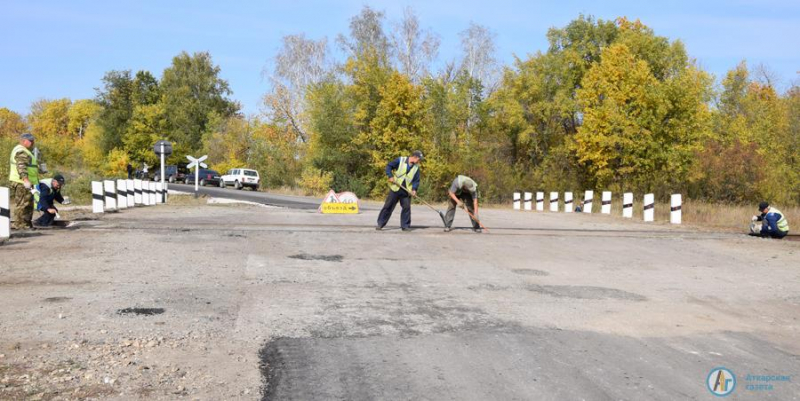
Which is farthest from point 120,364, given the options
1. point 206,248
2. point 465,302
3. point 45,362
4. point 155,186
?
point 155,186

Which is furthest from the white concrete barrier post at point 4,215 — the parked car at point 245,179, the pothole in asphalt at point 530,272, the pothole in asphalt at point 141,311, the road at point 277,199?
the parked car at point 245,179

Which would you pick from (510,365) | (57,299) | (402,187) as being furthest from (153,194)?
(510,365)

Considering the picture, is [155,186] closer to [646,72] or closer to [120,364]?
[120,364]

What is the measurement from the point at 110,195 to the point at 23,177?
7535 mm

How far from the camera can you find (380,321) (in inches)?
254

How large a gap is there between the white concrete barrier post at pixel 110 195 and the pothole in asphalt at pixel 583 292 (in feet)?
48.3

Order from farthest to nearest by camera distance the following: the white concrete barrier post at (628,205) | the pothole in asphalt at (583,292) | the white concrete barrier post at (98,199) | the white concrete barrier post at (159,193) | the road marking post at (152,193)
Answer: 1. the white concrete barrier post at (159,193)
2. the road marking post at (152,193)
3. the white concrete barrier post at (628,205)
4. the white concrete barrier post at (98,199)
5. the pothole in asphalt at (583,292)

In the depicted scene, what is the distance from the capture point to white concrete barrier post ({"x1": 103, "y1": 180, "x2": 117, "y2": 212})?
19672 millimetres

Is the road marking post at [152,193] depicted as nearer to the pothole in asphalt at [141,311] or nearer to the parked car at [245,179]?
the pothole in asphalt at [141,311]

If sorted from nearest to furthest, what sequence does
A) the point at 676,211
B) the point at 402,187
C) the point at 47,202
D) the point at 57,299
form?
the point at 57,299
the point at 47,202
the point at 402,187
the point at 676,211

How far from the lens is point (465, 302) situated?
24.6 ft

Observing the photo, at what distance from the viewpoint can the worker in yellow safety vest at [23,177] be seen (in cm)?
1277

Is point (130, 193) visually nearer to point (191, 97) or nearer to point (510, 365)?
point (510, 365)

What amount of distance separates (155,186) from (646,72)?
30.3 meters
